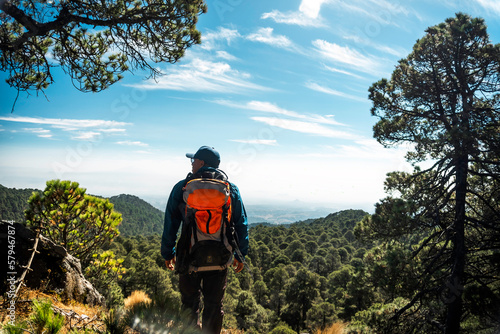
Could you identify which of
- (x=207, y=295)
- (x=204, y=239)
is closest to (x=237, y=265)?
(x=207, y=295)

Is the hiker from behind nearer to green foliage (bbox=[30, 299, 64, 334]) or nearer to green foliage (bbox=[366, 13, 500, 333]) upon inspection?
green foliage (bbox=[30, 299, 64, 334])

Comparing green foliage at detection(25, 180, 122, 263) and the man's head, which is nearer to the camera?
the man's head

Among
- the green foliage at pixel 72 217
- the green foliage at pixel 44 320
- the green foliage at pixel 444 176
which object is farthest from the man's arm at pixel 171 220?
the green foliage at pixel 444 176

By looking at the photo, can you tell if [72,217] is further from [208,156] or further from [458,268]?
[458,268]

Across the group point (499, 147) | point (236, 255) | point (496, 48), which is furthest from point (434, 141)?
point (236, 255)

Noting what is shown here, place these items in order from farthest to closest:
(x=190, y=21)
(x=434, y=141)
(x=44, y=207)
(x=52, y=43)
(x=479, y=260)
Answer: (x=479, y=260) < (x=434, y=141) < (x=44, y=207) < (x=52, y=43) < (x=190, y=21)

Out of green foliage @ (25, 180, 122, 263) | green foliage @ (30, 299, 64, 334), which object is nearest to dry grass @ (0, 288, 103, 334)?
green foliage @ (30, 299, 64, 334)

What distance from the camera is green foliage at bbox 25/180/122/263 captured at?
21.9 ft

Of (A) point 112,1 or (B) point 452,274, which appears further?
(B) point 452,274

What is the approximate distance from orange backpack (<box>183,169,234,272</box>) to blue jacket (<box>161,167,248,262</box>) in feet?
0.64

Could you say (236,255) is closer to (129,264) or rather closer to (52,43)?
(52,43)

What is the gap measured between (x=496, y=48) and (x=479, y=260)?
626 cm

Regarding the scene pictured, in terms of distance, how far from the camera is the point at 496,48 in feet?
22.8

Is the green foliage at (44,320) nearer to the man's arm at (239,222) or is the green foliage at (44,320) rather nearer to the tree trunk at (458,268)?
the man's arm at (239,222)
